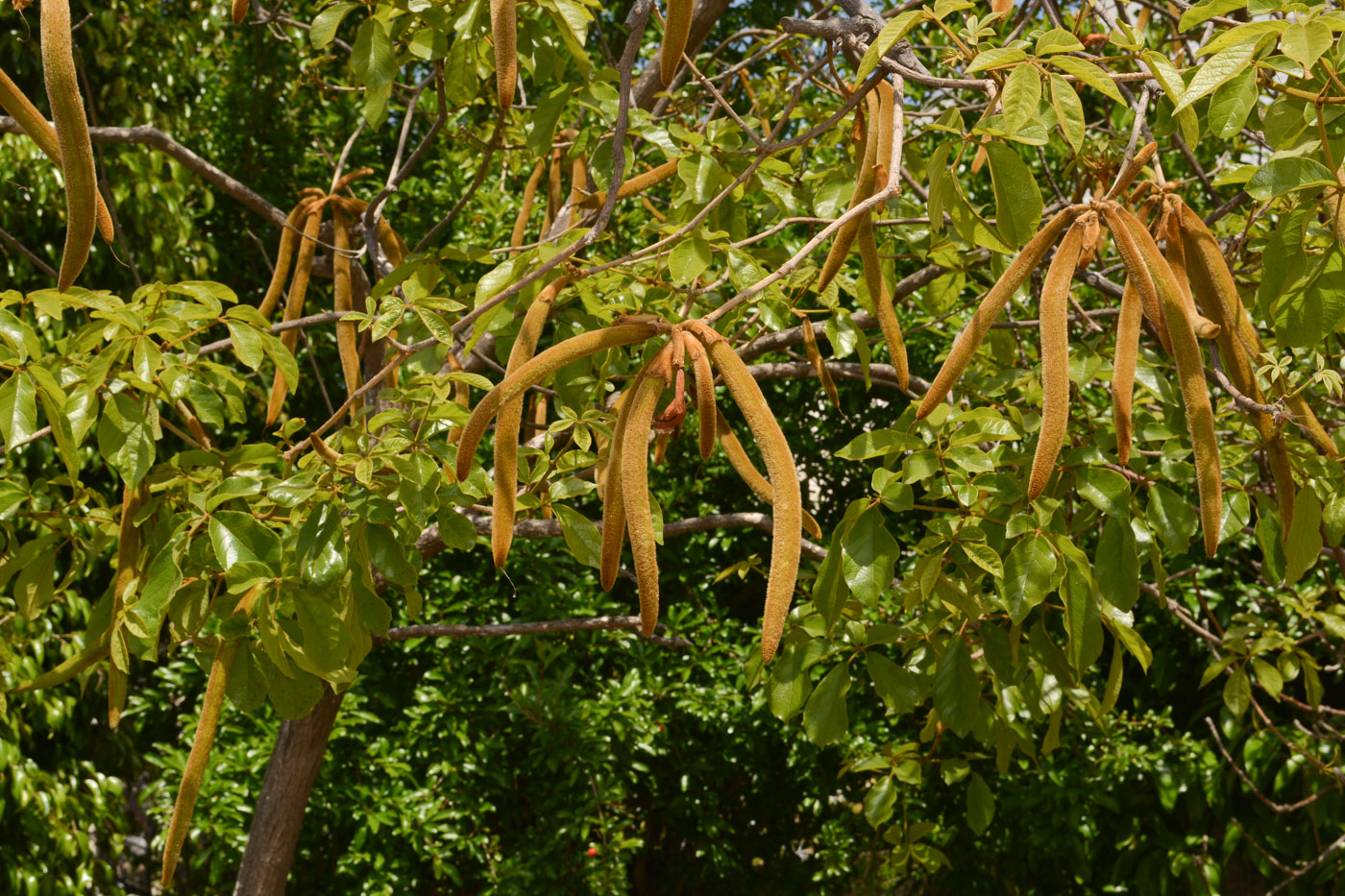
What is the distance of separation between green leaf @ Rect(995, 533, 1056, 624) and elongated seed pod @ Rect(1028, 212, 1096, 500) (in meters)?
0.52

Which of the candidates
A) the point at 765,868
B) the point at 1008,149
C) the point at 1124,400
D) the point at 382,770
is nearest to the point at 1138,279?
the point at 1124,400

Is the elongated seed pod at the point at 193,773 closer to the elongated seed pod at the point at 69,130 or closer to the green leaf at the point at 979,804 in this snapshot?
the elongated seed pod at the point at 69,130

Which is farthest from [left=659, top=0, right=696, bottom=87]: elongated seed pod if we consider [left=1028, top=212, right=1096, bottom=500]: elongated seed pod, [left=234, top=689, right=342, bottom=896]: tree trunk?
[left=234, top=689, right=342, bottom=896]: tree trunk

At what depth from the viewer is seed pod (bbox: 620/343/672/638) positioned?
2.58 feet

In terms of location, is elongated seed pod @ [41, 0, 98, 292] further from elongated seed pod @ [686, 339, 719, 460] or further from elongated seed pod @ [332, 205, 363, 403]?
elongated seed pod @ [332, 205, 363, 403]

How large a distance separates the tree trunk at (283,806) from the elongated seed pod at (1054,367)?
188 cm

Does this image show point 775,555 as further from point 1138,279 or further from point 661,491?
point 661,491

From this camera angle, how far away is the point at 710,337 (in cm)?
85

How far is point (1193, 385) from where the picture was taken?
899mm

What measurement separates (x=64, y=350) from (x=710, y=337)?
3.90 ft

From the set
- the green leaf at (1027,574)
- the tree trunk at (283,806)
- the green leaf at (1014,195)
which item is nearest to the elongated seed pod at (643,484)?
the green leaf at (1014,195)

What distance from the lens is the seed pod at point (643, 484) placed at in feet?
2.58

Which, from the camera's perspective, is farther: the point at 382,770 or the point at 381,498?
the point at 382,770

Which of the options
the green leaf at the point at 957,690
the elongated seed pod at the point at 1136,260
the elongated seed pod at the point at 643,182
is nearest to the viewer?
the elongated seed pod at the point at 1136,260
